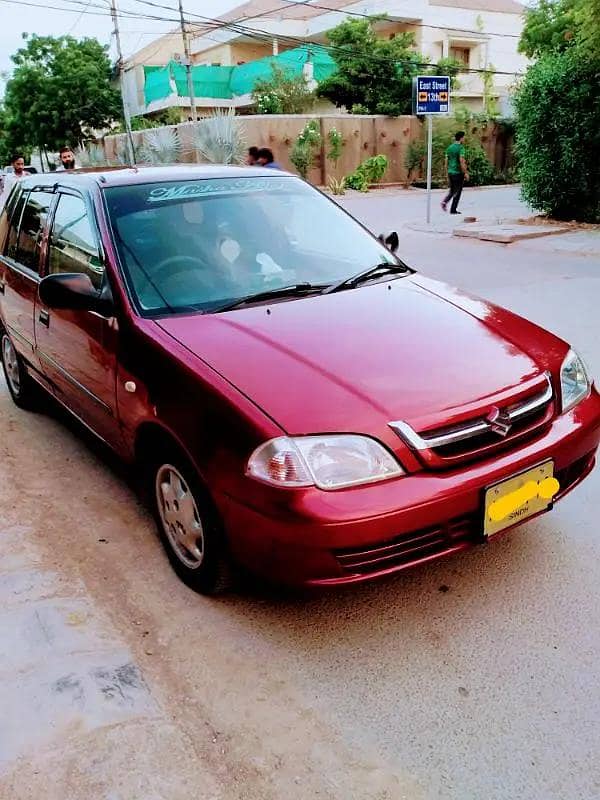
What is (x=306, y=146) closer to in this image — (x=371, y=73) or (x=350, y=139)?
(x=350, y=139)

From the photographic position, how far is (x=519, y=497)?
2.56m

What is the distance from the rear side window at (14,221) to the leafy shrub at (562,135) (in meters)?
11.1

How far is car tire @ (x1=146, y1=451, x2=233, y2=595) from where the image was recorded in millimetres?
2605

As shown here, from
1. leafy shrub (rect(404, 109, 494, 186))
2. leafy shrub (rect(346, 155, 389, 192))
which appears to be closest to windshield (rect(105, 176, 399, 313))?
leafy shrub (rect(346, 155, 389, 192))

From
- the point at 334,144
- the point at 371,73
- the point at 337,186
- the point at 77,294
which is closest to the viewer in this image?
the point at 77,294

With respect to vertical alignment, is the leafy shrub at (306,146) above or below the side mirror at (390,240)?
above

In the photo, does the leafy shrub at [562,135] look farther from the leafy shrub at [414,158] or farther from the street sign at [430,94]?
the leafy shrub at [414,158]

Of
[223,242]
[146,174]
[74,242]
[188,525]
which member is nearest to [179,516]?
[188,525]

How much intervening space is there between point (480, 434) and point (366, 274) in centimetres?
129

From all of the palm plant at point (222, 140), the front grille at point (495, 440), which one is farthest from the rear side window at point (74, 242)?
the palm plant at point (222, 140)

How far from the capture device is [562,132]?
13125 millimetres

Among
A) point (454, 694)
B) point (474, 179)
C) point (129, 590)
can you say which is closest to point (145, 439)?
point (129, 590)

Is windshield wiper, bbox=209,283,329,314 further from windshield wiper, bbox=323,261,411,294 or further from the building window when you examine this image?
the building window

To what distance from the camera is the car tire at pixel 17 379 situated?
4.99m
